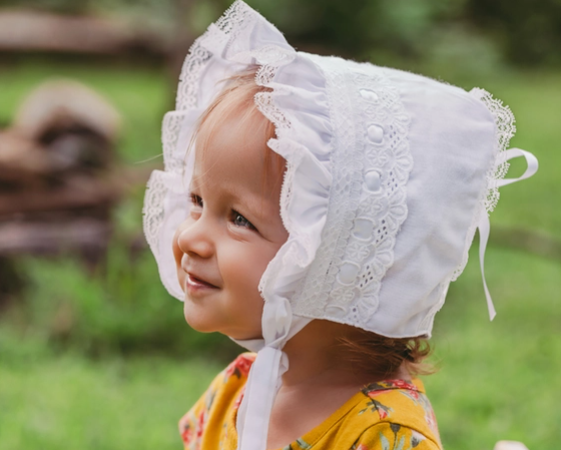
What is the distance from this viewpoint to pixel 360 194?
167 centimetres

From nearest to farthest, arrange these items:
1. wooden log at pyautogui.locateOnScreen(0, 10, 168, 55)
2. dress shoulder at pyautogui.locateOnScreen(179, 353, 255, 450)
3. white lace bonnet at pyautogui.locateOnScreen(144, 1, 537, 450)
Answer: white lace bonnet at pyautogui.locateOnScreen(144, 1, 537, 450)
dress shoulder at pyautogui.locateOnScreen(179, 353, 255, 450)
wooden log at pyautogui.locateOnScreen(0, 10, 168, 55)

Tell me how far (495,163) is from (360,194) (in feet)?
1.11

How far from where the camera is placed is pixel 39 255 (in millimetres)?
4344

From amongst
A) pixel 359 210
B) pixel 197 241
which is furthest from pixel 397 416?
pixel 197 241

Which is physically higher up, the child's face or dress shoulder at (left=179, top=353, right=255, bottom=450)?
the child's face

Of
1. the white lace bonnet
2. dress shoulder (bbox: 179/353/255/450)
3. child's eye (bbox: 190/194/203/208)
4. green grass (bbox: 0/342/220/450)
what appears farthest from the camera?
green grass (bbox: 0/342/220/450)

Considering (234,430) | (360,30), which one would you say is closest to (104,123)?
(234,430)

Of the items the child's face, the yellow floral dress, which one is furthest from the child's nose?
the yellow floral dress

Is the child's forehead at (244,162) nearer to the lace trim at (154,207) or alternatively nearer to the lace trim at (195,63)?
the lace trim at (195,63)

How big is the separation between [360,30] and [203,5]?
117 inches

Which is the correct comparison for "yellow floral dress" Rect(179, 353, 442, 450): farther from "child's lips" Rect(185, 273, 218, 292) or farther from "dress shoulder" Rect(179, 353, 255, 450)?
"child's lips" Rect(185, 273, 218, 292)

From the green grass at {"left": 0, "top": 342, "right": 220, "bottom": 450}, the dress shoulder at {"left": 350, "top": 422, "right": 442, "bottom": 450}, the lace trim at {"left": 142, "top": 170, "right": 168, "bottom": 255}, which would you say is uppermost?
the lace trim at {"left": 142, "top": 170, "right": 168, "bottom": 255}

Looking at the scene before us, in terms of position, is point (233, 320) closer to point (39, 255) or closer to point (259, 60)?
point (259, 60)

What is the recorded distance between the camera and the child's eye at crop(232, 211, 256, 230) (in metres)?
1.71
